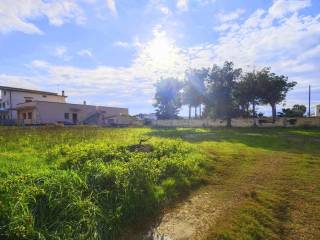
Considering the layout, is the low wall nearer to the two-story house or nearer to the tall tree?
the tall tree

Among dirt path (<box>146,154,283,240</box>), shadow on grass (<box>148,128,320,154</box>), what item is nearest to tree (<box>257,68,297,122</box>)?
shadow on grass (<box>148,128,320,154</box>)

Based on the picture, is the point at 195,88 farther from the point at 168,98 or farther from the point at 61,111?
the point at 61,111

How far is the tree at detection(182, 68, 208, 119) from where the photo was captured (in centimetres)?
4284

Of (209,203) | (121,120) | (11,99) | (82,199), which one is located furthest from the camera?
(121,120)

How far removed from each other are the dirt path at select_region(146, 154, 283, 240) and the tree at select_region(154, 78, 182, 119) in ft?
146

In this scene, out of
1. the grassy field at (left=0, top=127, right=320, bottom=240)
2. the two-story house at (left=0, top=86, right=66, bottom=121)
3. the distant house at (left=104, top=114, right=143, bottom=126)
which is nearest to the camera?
the grassy field at (left=0, top=127, right=320, bottom=240)

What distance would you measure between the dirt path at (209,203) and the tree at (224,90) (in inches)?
1113

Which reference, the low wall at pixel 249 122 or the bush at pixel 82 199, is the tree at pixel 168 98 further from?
the bush at pixel 82 199

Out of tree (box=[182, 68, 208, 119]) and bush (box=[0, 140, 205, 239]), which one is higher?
tree (box=[182, 68, 208, 119])

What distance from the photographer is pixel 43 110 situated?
3806 cm

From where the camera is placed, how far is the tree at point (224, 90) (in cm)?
3725

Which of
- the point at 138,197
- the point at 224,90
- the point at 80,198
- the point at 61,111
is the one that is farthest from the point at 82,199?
the point at 61,111

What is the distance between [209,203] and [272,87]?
121 ft

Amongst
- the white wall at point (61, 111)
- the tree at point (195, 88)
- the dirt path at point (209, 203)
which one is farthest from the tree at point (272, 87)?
the dirt path at point (209, 203)
